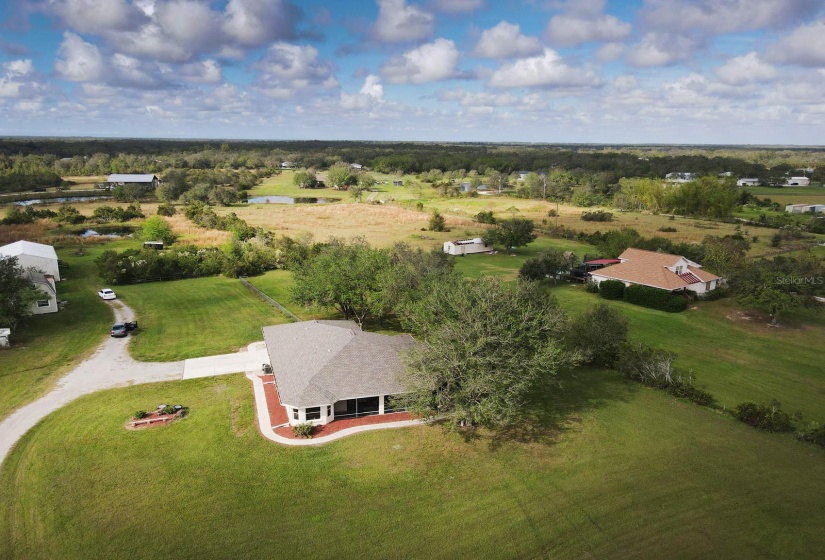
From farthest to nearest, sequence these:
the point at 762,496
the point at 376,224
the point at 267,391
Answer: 1. the point at 376,224
2. the point at 267,391
3. the point at 762,496

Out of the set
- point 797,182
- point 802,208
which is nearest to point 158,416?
point 802,208

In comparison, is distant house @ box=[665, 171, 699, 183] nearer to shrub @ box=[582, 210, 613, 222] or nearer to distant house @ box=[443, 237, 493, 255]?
shrub @ box=[582, 210, 613, 222]

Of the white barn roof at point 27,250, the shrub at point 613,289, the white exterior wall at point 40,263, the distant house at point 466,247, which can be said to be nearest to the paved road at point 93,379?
the white exterior wall at point 40,263

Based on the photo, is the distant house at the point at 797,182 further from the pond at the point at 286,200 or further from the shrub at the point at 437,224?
the pond at the point at 286,200

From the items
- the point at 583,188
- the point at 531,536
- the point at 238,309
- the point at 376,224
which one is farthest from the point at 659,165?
the point at 531,536

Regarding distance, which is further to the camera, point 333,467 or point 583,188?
point 583,188

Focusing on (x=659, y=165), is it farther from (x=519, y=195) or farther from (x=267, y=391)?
(x=267, y=391)
